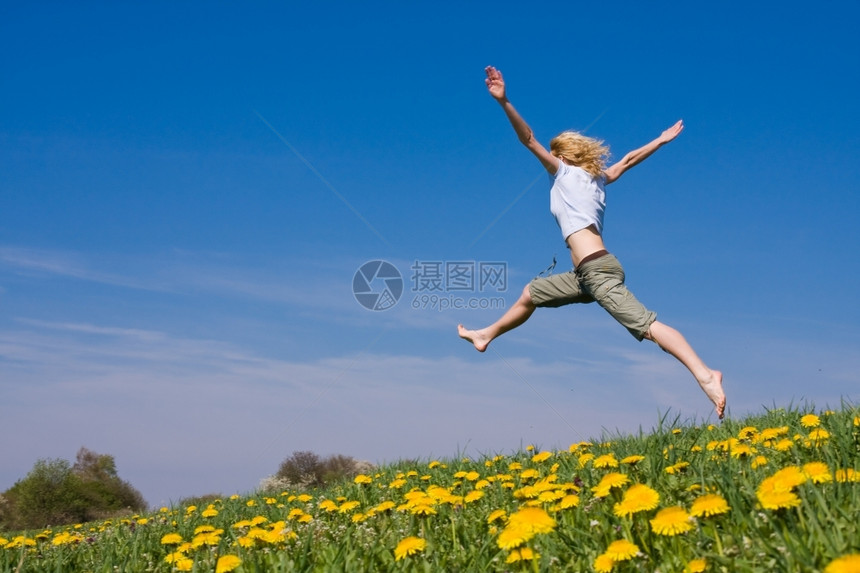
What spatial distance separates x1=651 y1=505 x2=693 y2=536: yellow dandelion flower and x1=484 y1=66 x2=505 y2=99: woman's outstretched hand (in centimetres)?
493

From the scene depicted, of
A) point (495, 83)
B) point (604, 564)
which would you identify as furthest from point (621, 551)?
point (495, 83)

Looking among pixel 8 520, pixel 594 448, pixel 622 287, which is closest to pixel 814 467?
pixel 594 448

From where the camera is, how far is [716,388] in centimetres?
623

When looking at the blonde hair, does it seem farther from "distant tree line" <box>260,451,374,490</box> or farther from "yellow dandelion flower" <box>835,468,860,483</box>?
Answer: "distant tree line" <box>260,451,374,490</box>

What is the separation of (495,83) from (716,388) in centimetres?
349

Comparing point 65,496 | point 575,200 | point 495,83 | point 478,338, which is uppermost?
point 495,83

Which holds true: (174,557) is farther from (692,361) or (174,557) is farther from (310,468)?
(310,468)

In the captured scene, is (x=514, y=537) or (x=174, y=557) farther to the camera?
(x=174, y=557)

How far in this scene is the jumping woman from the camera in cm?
635

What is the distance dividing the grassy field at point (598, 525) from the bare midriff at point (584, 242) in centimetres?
189

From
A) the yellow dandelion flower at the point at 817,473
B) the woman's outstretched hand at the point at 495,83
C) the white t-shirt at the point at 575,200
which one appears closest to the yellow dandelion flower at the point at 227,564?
the yellow dandelion flower at the point at 817,473

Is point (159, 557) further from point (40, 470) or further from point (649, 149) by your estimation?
point (40, 470)

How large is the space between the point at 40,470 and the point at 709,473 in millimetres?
18579

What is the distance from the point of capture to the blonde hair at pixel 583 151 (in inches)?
287
